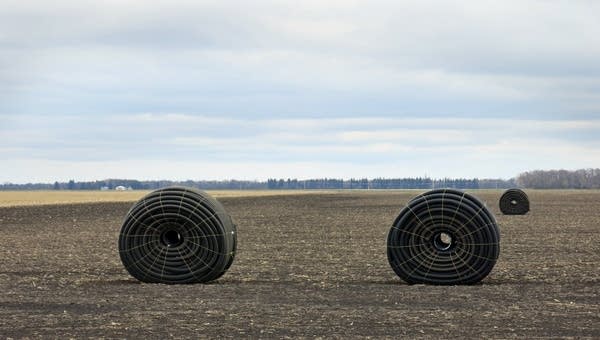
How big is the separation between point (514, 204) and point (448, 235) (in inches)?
1446

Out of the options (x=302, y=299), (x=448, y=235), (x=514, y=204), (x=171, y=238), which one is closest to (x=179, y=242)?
(x=171, y=238)

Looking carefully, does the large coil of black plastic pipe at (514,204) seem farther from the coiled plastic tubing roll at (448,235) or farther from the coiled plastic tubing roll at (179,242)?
the coiled plastic tubing roll at (179,242)

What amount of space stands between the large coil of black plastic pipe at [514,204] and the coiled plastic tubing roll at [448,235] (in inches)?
1419

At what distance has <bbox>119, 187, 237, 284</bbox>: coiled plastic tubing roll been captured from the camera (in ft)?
53.1

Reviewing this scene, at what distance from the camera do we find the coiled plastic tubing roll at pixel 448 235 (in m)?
15.8

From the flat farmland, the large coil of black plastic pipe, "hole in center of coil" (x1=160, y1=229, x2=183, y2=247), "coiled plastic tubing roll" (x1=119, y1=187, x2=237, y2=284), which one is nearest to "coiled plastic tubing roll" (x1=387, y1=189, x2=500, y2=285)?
the flat farmland

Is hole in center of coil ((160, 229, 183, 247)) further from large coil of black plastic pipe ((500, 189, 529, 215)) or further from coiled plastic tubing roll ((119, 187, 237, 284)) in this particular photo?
large coil of black plastic pipe ((500, 189, 529, 215))

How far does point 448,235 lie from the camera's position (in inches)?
626

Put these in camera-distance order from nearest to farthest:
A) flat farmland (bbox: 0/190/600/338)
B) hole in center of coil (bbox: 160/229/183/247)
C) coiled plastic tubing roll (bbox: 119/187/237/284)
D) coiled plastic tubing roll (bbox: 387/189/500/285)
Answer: flat farmland (bbox: 0/190/600/338), coiled plastic tubing roll (bbox: 387/189/500/285), coiled plastic tubing roll (bbox: 119/187/237/284), hole in center of coil (bbox: 160/229/183/247)

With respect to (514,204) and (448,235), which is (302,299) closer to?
(448,235)

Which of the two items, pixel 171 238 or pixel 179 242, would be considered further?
pixel 171 238

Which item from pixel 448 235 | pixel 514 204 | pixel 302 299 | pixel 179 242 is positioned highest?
pixel 514 204

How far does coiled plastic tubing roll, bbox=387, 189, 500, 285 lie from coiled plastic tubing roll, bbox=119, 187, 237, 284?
3213 millimetres

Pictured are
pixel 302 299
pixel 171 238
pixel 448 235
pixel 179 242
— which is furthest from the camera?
pixel 171 238
